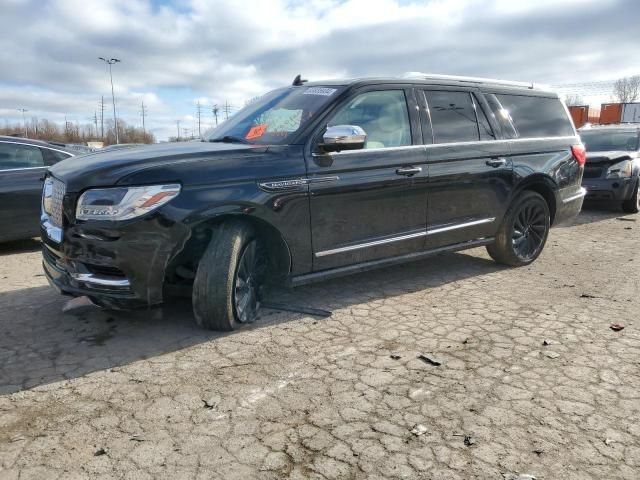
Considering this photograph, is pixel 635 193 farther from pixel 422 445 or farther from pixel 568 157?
pixel 422 445

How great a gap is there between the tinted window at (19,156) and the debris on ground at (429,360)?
5679mm

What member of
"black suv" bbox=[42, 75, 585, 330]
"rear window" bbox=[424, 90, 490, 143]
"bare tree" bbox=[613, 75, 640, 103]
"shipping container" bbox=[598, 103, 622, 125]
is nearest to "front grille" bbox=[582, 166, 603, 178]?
"black suv" bbox=[42, 75, 585, 330]

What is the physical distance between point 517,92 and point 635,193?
18.4ft

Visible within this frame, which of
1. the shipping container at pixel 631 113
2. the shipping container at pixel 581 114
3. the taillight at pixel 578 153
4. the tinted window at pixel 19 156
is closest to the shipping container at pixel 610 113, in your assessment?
the shipping container at pixel 631 113

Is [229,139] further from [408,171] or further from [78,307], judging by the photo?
[78,307]

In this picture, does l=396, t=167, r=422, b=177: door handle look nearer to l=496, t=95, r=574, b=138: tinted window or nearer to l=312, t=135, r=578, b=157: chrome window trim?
l=312, t=135, r=578, b=157: chrome window trim

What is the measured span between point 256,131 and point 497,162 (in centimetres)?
241

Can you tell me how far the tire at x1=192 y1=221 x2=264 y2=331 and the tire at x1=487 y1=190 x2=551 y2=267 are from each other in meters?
2.91

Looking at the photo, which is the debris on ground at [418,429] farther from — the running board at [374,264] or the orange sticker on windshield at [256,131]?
the orange sticker on windshield at [256,131]

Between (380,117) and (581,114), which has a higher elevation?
(581,114)

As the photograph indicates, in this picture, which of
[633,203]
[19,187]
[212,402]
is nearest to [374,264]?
[212,402]

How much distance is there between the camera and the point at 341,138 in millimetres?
3787

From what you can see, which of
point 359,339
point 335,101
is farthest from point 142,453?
point 335,101

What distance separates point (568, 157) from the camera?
5777mm
